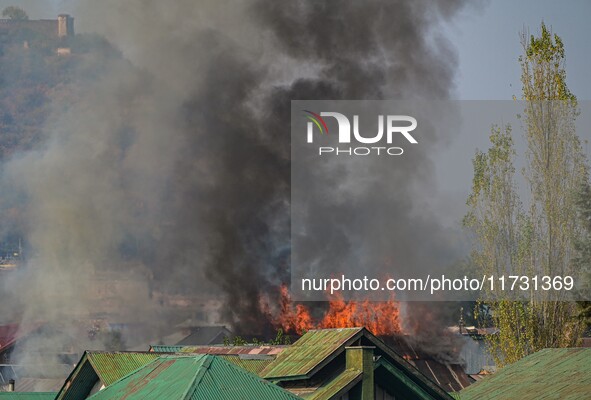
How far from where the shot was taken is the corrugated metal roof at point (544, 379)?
4284 centimetres

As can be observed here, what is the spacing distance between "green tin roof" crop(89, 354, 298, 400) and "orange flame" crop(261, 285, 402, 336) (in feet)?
215

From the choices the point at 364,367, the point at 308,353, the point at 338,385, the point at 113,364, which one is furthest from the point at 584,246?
the point at 338,385

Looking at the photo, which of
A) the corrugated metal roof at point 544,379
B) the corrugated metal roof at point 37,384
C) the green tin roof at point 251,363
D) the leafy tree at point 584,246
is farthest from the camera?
the corrugated metal roof at point 37,384

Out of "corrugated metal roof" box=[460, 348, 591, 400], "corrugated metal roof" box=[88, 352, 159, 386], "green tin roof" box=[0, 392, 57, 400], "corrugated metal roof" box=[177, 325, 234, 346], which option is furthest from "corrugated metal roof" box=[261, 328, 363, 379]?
"corrugated metal roof" box=[177, 325, 234, 346]

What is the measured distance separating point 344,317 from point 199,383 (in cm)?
7084

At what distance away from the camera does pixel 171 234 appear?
111m

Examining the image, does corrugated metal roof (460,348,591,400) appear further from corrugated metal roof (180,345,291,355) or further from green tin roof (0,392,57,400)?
green tin roof (0,392,57,400)

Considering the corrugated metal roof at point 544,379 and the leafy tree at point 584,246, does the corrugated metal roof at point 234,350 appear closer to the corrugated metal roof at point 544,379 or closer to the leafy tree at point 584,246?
the corrugated metal roof at point 544,379

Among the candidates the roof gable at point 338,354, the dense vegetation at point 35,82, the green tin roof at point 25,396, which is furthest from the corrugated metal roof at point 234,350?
the dense vegetation at point 35,82

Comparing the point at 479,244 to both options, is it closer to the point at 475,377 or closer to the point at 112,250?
the point at 475,377

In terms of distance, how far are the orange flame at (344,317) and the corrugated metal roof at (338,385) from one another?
2428 inches

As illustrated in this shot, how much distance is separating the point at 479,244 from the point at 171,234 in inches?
1281

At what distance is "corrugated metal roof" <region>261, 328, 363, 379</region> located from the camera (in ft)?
117

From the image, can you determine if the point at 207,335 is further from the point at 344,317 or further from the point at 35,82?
the point at 35,82
